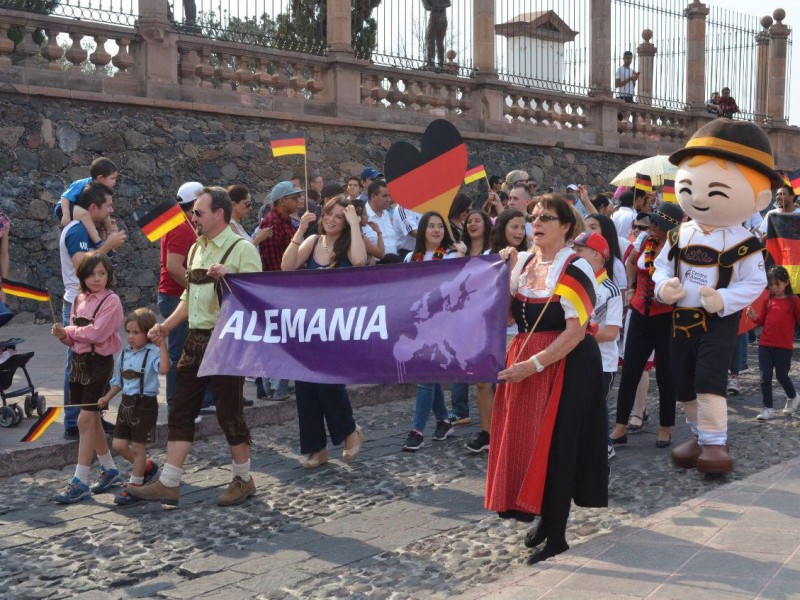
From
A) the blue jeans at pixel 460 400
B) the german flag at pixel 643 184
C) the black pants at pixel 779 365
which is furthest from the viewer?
the german flag at pixel 643 184

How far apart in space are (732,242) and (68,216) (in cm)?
470

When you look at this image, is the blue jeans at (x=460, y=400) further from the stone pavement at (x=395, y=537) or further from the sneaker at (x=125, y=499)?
the sneaker at (x=125, y=499)

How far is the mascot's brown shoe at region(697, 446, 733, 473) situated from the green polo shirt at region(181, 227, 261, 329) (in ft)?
10.1

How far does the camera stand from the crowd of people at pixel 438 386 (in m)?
5.20

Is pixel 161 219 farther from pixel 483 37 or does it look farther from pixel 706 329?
pixel 483 37

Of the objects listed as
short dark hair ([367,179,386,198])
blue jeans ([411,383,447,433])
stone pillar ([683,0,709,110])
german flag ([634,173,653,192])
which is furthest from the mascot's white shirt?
stone pillar ([683,0,709,110])

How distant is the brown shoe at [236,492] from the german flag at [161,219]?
1.78 metres

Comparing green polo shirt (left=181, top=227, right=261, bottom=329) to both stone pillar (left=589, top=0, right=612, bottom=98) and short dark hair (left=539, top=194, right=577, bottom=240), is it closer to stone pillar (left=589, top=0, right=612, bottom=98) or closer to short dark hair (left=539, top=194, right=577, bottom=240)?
short dark hair (left=539, top=194, right=577, bottom=240)

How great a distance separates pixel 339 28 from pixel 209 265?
10.5m

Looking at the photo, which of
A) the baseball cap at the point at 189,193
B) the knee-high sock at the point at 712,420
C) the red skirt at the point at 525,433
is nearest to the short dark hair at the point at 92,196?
the baseball cap at the point at 189,193

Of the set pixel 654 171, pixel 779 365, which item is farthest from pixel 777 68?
pixel 779 365

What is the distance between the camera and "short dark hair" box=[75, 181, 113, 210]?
7848mm

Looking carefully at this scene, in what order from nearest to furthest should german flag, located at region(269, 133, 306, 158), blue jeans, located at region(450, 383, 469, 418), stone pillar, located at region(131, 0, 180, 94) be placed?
blue jeans, located at region(450, 383, 469, 418) → german flag, located at region(269, 133, 306, 158) → stone pillar, located at region(131, 0, 180, 94)

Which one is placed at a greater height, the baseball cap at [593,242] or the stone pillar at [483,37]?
the stone pillar at [483,37]
